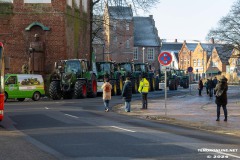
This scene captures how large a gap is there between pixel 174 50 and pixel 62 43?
10785cm

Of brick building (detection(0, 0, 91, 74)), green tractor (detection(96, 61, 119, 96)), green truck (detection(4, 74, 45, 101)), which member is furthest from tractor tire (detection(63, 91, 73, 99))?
brick building (detection(0, 0, 91, 74))

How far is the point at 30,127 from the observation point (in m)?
17.6

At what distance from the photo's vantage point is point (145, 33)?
115812 millimetres

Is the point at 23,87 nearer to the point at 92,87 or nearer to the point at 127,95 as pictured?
the point at 92,87

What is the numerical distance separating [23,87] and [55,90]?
7.65ft

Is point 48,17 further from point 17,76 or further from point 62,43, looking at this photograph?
point 17,76

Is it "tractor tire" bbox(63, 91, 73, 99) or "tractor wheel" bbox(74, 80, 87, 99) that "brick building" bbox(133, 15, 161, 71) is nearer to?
"tractor tire" bbox(63, 91, 73, 99)

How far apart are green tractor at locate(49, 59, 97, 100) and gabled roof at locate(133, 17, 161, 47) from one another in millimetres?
74714

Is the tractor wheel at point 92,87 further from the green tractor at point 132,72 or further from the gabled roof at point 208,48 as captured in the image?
the gabled roof at point 208,48

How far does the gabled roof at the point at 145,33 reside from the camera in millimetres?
114500

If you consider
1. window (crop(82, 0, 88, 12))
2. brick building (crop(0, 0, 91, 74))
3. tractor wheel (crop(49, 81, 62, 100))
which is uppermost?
window (crop(82, 0, 88, 12))

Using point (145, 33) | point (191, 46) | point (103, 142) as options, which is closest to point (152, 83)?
point (103, 142)

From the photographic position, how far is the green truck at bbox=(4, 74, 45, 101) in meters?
36.9

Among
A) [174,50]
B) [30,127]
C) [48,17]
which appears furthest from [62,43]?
[174,50]
